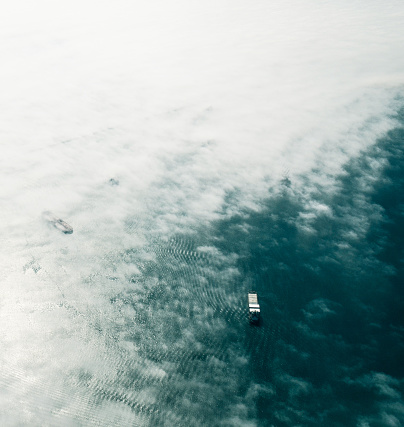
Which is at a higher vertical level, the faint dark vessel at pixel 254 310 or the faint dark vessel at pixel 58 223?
the faint dark vessel at pixel 58 223

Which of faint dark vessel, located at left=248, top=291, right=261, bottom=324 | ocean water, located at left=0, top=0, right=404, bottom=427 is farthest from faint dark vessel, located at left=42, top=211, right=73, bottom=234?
faint dark vessel, located at left=248, top=291, right=261, bottom=324

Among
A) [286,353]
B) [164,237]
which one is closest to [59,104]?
[164,237]

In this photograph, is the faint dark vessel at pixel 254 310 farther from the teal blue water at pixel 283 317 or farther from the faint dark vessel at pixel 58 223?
the faint dark vessel at pixel 58 223

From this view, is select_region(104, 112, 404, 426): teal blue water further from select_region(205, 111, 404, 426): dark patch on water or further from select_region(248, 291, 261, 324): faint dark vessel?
select_region(248, 291, 261, 324): faint dark vessel

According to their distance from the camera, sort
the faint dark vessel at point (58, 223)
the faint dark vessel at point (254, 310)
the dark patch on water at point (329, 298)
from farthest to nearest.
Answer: the faint dark vessel at point (58, 223) → the faint dark vessel at point (254, 310) → the dark patch on water at point (329, 298)

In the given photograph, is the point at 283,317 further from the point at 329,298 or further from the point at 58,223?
the point at 58,223

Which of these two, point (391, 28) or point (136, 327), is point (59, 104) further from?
point (391, 28)

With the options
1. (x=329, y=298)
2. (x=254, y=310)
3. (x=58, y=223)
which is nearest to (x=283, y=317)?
(x=254, y=310)

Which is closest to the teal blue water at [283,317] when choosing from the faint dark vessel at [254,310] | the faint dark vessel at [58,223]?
the faint dark vessel at [254,310]
